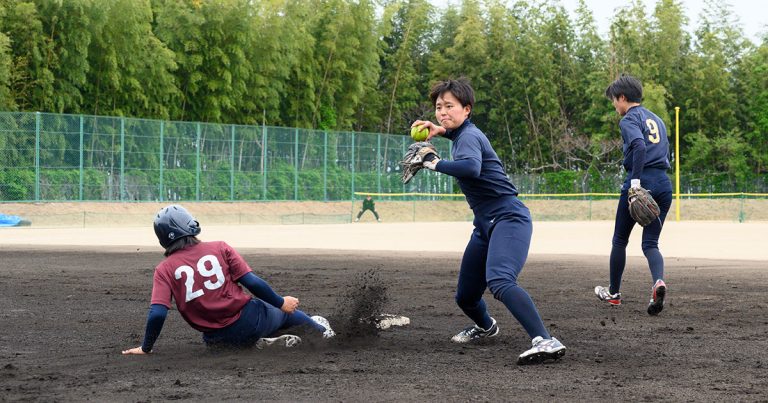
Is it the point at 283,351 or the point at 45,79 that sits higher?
the point at 45,79

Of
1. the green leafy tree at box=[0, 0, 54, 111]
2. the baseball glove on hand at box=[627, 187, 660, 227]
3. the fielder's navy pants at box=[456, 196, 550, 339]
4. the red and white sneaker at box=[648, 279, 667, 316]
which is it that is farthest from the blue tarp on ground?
the fielder's navy pants at box=[456, 196, 550, 339]

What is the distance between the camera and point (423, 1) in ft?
172

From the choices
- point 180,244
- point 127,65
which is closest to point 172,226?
point 180,244

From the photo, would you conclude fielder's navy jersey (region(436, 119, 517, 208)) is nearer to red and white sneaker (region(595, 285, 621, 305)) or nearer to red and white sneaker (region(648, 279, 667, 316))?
red and white sneaker (region(648, 279, 667, 316))

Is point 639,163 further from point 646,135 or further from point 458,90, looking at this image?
point 458,90

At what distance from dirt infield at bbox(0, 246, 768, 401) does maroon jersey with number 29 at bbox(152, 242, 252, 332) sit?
0.26 meters

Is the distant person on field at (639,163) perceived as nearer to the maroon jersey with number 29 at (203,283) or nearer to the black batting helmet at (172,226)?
the maroon jersey with number 29 at (203,283)

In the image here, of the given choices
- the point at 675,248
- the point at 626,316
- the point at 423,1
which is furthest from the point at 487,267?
the point at 423,1

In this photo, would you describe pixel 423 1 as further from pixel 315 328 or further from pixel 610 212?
pixel 315 328

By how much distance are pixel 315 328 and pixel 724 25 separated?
2025 inches

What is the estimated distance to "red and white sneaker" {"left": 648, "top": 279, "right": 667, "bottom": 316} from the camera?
25.1 feet

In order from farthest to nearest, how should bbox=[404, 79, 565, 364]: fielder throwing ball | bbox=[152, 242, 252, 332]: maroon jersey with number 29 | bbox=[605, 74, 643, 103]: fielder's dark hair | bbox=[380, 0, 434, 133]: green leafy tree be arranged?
bbox=[380, 0, 434, 133]: green leafy tree
bbox=[605, 74, 643, 103]: fielder's dark hair
bbox=[152, 242, 252, 332]: maroon jersey with number 29
bbox=[404, 79, 565, 364]: fielder throwing ball

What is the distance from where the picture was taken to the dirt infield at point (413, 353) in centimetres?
470

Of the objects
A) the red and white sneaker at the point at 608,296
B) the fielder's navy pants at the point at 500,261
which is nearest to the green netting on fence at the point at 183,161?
the red and white sneaker at the point at 608,296
